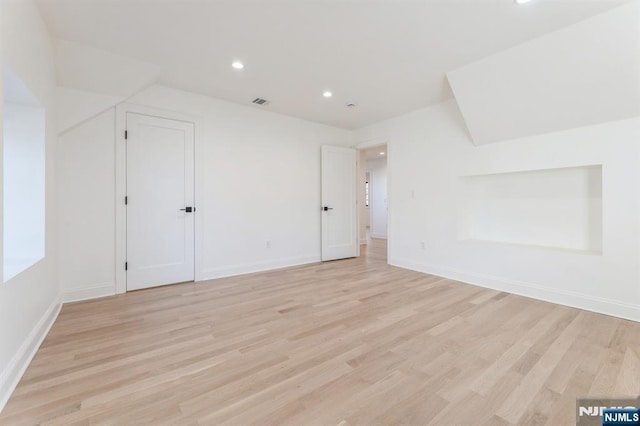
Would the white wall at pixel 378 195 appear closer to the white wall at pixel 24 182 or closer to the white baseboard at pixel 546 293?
the white baseboard at pixel 546 293

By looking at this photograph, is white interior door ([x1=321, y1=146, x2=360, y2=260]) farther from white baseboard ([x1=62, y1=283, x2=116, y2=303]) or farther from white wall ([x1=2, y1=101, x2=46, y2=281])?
white wall ([x1=2, y1=101, x2=46, y2=281])

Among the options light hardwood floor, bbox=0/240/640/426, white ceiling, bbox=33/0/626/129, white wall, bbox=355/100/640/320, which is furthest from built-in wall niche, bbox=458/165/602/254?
white ceiling, bbox=33/0/626/129

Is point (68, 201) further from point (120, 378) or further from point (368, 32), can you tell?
point (368, 32)

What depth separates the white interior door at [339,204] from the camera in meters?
5.05

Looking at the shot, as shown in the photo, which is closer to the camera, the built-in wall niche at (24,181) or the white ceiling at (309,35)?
the white ceiling at (309,35)

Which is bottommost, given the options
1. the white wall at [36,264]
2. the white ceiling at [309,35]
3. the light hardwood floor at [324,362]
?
the light hardwood floor at [324,362]

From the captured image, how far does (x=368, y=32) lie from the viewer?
235cm

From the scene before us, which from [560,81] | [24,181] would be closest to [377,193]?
[560,81]

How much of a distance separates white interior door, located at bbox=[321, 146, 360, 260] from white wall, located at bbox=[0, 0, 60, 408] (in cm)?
360

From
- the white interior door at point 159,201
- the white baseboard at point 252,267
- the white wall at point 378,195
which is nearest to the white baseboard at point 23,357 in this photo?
the white interior door at point 159,201

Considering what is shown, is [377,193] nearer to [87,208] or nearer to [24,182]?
[87,208]

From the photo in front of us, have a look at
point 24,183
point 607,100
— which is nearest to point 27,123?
point 24,183

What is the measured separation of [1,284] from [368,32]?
3.09 meters

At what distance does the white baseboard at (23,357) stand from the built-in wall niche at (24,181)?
0.54 meters
